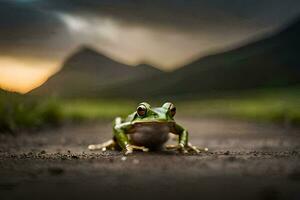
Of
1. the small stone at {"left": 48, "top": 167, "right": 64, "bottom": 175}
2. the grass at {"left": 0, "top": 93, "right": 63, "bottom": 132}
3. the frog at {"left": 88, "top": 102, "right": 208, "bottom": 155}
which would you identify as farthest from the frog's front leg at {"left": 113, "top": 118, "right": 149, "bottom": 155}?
the grass at {"left": 0, "top": 93, "right": 63, "bottom": 132}

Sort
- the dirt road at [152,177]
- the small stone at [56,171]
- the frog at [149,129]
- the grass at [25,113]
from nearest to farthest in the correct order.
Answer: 1. the dirt road at [152,177]
2. the small stone at [56,171]
3. the frog at [149,129]
4. the grass at [25,113]

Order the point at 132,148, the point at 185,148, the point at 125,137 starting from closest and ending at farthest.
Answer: the point at 132,148 → the point at 125,137 → the point at 185,148

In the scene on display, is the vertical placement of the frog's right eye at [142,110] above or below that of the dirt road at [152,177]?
above

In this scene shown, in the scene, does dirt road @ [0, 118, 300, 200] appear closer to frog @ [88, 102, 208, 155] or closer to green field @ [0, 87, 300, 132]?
frog @ [88, 102, 208, 155]

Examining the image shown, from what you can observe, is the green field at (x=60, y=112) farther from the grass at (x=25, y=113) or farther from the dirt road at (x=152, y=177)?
the dirt road at (x=152, y=177)

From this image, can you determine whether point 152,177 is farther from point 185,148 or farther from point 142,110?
point 185,148

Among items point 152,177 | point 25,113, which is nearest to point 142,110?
point 152,177

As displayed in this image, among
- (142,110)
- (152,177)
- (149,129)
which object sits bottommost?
(152,177)

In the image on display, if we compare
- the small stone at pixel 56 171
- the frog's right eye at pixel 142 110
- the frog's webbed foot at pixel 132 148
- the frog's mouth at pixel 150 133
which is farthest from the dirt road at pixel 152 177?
the frog's right eye at pixel 142 110
